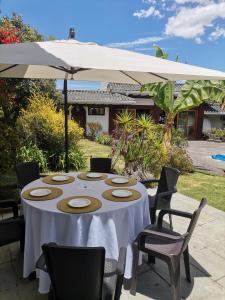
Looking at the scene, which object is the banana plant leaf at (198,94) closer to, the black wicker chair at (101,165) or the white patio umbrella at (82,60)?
the black wicker chair at (101,165)

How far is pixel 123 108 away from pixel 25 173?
20615 millimetres

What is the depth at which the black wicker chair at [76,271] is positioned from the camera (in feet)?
7.30

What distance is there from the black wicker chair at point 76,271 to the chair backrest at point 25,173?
110 inches

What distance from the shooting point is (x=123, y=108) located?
25.1m

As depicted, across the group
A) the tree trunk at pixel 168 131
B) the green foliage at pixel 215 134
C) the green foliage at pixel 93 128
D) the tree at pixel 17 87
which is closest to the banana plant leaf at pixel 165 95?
Answer: the tree trunk at pixel 168 131

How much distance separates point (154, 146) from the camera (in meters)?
8.37

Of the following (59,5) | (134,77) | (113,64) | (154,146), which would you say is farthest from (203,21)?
(113,64)

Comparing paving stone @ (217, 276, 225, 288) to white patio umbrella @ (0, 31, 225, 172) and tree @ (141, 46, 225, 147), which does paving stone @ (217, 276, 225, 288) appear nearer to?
white patio umbrella @ (0, 31, 225, 172)

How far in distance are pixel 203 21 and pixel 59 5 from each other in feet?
76.7

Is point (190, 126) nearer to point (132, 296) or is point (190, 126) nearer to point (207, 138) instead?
point (207, 138)

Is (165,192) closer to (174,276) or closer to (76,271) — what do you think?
(174,276)

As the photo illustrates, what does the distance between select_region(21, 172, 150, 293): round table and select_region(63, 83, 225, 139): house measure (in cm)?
1799

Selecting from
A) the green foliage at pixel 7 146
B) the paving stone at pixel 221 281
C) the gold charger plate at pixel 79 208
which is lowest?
the paving stone at pixel 221 281

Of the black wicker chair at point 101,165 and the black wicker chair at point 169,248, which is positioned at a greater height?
the black wicker chair at point 101,165
